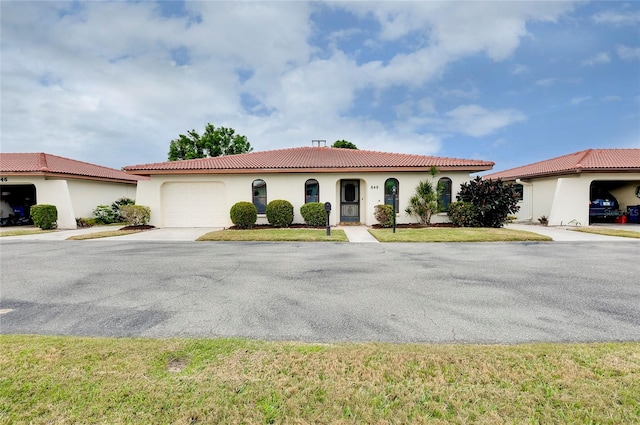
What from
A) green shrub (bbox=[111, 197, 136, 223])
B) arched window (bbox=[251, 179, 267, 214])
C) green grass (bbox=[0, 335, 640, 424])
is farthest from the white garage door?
green grass (bbox=[0, 335, 640, 424])

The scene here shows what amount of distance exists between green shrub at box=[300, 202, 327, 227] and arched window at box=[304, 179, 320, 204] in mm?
976

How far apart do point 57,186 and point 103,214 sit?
9.73 feet

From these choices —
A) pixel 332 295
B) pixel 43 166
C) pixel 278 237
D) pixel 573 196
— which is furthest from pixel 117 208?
pixel 573 196

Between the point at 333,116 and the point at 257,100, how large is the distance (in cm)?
722

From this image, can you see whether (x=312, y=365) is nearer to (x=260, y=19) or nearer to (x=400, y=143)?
(x=260, y=19)

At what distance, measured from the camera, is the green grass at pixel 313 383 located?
1988 millimetres

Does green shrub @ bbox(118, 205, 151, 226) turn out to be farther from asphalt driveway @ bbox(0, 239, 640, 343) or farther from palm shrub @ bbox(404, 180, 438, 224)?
palm shrub @ bbox(404, 180, 438, 224)

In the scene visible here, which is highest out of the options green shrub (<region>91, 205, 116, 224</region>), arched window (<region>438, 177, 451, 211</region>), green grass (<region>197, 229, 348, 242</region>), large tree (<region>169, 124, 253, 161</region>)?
large tree (<region>169, 124, 253, 161</region>)

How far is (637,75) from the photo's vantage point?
19266 mm

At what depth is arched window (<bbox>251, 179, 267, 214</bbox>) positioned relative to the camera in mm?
16094

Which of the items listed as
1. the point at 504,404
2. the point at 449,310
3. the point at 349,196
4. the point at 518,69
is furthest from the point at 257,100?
the point at 504,404

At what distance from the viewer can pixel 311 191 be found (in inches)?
→ 632

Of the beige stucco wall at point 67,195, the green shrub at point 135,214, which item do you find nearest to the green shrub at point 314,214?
the green shrub at point 135,214

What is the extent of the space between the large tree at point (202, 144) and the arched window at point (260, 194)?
79.3ft
